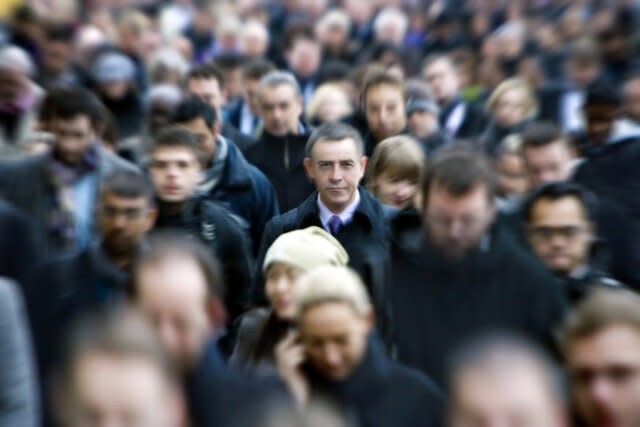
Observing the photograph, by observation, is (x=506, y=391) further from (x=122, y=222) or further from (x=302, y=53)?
(x=302, y=53)

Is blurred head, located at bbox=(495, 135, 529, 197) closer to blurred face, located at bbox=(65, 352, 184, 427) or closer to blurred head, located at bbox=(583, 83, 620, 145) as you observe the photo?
blurred head, located at bbox=(583, 83, 620, 145)

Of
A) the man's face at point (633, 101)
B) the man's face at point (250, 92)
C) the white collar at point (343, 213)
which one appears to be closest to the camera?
the white collar at point (343, 213)

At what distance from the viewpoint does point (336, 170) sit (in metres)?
4.99

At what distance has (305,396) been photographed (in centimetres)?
326

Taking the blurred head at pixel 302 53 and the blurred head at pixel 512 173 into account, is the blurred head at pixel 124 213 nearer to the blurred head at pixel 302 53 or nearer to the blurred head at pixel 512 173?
the blurred head at pixel 512 173

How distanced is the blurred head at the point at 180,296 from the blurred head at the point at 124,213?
88 centimetres

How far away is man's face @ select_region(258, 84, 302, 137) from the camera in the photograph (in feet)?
21.6

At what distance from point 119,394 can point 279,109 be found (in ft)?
14.4

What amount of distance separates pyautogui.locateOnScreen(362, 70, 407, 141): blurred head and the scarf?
6.88ft

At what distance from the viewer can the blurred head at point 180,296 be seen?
2.95 metres

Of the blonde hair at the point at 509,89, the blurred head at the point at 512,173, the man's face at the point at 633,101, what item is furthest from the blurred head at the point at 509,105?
the blurred head at the point at 512,173

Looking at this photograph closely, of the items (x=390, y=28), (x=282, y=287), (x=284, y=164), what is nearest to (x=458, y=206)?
(x=282, y=287)

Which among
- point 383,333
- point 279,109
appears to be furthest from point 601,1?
point 383,333

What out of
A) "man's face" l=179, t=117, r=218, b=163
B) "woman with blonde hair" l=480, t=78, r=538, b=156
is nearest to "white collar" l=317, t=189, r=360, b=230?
"man's face" l=179, t=117, r=218, b=163
